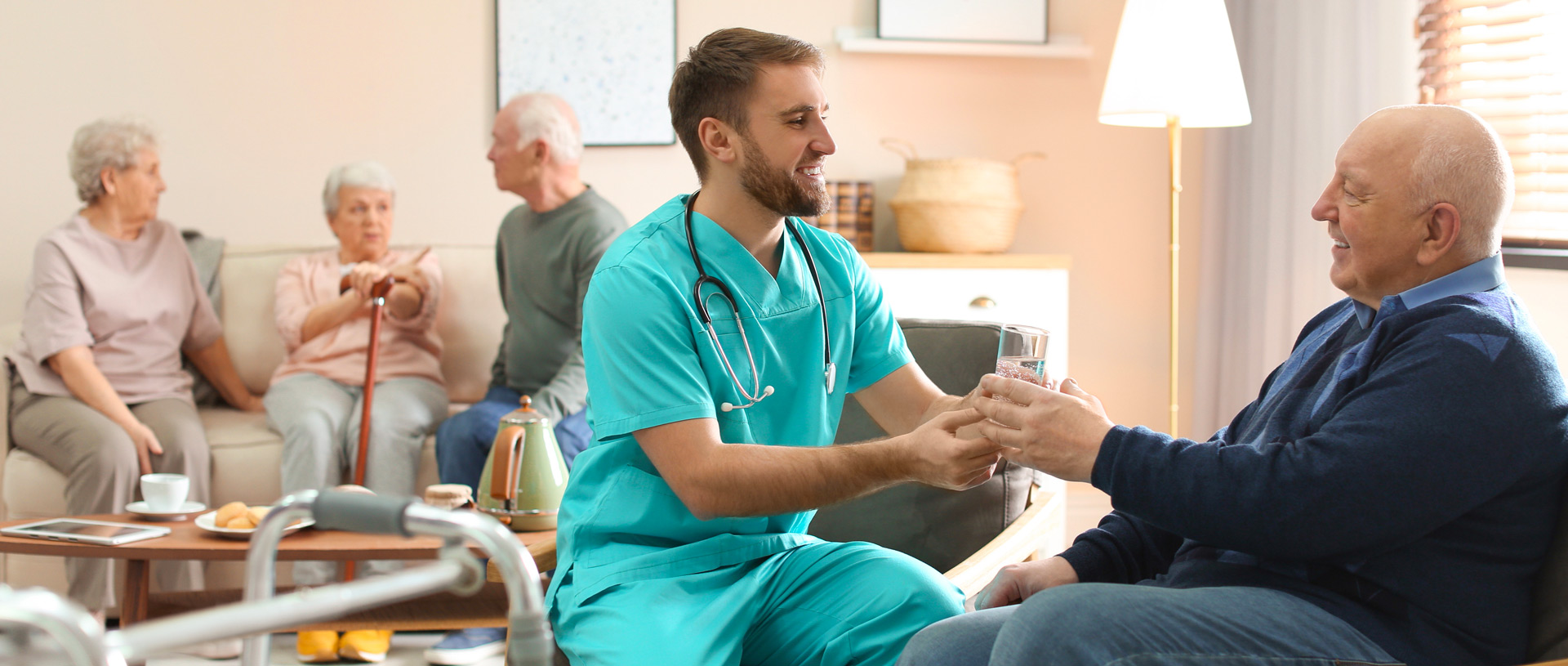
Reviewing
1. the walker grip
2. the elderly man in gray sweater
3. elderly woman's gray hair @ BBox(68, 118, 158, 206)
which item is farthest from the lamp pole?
elderly woman's gray hair @ BBox(68, 118, 158, 206)

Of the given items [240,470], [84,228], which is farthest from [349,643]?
[84,228]

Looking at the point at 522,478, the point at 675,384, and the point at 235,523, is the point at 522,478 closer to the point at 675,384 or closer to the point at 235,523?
the point at 235,523

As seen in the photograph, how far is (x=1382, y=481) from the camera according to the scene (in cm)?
109

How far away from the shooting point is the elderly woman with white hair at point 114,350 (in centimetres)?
291

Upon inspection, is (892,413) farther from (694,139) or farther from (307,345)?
(307,345)

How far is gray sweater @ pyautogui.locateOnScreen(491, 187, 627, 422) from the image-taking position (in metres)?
3.10

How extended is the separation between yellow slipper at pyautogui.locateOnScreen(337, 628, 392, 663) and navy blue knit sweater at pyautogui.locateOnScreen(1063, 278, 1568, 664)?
2.04 metres

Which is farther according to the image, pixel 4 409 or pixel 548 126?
pixel 548 126

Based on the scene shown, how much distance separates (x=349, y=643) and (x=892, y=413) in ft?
5.28

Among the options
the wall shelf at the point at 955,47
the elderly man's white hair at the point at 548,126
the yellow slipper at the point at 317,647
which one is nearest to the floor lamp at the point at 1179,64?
the wall shelf at the point at 955,47

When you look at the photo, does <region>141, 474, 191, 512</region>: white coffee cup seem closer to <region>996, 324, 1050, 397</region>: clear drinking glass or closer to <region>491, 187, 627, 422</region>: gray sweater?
<region>491, 187, 627, 422</region>: gray sweater

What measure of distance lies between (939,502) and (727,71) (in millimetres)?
805

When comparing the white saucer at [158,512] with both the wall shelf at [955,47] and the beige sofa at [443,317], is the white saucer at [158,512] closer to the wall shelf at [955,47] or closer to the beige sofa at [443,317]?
the beige sofa at [443,317]

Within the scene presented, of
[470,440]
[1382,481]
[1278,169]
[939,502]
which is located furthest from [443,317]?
[1382,481]
